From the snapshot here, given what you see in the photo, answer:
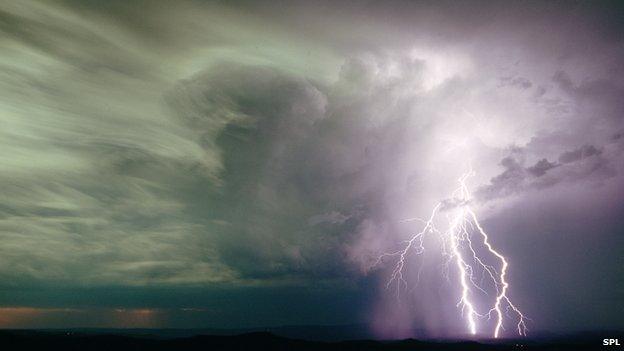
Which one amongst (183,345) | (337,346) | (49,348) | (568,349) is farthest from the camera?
(568,349)

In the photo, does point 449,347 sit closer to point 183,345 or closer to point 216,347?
point 216,347

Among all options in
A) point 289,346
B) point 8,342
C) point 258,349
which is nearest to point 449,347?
point 289,346

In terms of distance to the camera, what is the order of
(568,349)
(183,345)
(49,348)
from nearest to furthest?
(49,348) < (183,345) < (568,349)

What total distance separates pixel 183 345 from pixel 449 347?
4425 cm

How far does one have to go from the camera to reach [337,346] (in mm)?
63000

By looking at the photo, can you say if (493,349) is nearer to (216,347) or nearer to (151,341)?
(216,347)

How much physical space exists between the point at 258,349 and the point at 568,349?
51581 millimetres

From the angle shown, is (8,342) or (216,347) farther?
(216,347)

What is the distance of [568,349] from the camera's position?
6825 centimetres

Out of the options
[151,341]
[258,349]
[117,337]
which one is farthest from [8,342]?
[258,349]

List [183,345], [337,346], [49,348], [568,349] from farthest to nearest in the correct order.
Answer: [568,349] → [337,346] → [183,345] → [49,348]

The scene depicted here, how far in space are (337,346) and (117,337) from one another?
3327 centimetres

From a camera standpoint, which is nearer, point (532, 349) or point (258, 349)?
point (258, 349)

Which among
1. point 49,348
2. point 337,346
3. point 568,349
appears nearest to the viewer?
point 49,348
